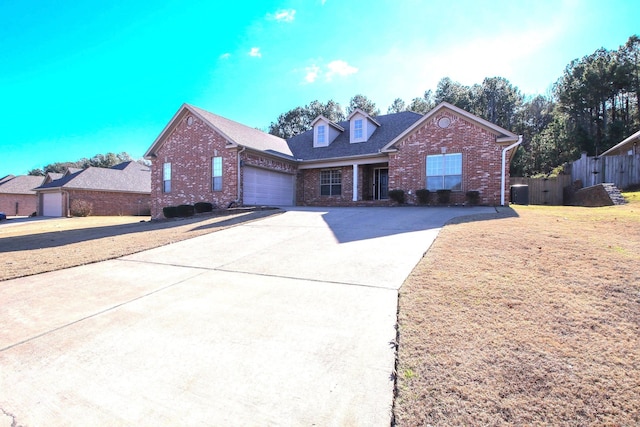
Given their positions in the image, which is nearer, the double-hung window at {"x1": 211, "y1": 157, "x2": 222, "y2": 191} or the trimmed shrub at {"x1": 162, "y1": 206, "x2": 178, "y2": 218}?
the trimmed shrub at {"x1": 162, "y1": 206, "x2": 178, "y2": 218}

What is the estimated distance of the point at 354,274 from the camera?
4.75m

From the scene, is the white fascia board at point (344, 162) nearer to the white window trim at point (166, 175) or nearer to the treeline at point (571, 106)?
the white window trim at point (166, 175)

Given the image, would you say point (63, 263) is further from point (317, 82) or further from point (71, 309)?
point (317, 82)

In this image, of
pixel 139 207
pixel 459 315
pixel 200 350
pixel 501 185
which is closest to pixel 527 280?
pixel 459 315

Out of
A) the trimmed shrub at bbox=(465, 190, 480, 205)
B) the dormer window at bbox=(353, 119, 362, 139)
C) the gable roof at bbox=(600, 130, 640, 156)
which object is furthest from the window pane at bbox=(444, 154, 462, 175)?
the gable roof at bbox=(600, 130, 640, 156)

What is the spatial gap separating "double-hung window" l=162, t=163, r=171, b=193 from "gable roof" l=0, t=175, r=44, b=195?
90.2 feet

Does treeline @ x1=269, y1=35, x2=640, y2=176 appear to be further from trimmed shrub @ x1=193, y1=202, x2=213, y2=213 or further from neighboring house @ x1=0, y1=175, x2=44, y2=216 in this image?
neighboring house @ x1=0, y1=175, x2=44, y2=216

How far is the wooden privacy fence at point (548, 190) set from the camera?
1961 cm

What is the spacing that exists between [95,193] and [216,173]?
17720mm

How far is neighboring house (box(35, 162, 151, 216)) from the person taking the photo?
2650 cm

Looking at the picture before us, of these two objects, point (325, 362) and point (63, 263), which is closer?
point (325, 362)

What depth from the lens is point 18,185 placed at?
3744cm

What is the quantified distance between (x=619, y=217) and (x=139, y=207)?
33908 mm

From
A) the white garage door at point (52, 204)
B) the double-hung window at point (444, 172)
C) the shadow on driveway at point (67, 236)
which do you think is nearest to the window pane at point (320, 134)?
the double-hung window at point (444, 172)
